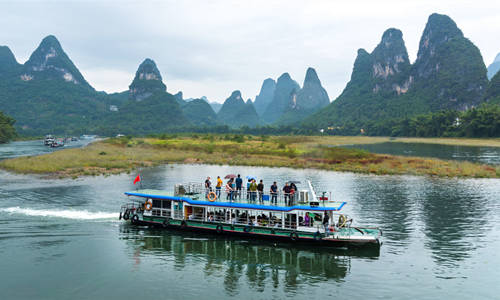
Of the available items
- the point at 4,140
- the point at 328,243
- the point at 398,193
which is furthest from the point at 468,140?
the point at 4,140

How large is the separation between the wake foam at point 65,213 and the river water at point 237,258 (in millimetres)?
77

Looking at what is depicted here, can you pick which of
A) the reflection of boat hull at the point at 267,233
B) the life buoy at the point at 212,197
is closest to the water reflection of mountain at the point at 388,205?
the reflection of boat hull at the point at 267,233

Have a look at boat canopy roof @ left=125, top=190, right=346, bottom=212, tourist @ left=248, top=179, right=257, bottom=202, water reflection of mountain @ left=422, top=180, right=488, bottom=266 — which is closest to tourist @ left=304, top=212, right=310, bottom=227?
boat canopy roof @ left=125, top=190, right=346, bottom=212

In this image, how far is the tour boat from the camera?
76.8 feet

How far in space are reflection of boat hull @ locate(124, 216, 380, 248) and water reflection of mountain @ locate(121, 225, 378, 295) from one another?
1.53ft

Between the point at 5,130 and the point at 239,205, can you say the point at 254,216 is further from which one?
the point at 5,130

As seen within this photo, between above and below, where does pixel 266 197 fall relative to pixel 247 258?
above

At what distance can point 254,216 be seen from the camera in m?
25.4

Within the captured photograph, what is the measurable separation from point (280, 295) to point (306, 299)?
4.03 feet

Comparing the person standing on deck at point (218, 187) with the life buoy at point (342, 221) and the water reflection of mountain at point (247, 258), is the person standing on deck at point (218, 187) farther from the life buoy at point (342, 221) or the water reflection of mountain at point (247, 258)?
the life buoy at point (342, 221)

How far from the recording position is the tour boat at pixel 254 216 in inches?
922

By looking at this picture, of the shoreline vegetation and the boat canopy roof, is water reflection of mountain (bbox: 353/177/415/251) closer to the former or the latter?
the boat canopy roof

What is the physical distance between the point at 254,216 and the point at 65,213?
16468mm

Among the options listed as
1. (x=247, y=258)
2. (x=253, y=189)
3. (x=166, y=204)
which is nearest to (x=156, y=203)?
(x=166, y=204)
